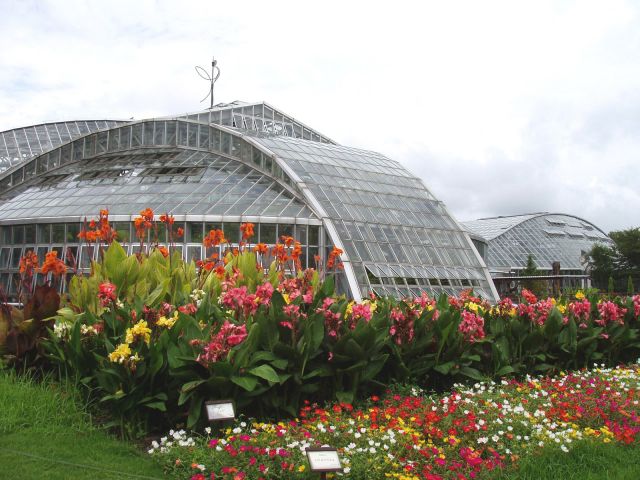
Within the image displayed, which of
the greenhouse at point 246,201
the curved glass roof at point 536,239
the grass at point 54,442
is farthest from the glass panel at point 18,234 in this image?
the curved glass roof at point 536,239

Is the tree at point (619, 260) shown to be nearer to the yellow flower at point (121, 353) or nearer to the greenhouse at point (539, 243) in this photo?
the greenhouse at point (539, 243)

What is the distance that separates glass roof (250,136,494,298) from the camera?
21.2m

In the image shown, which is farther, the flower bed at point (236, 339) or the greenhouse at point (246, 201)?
the greenhouse at point (246, 201)

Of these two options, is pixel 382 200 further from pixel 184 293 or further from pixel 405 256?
pixel 184 293

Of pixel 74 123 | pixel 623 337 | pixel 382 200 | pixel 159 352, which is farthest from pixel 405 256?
pixel 74 123

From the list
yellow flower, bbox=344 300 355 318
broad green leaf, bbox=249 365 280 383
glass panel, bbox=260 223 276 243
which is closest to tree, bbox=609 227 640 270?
glass panel, bbox=260 223 276 243

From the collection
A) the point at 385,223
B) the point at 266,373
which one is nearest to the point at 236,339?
the point at 266,373

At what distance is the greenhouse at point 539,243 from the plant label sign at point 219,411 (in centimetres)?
5517

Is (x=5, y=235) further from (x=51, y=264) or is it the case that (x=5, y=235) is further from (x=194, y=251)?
(x=51, y=264)

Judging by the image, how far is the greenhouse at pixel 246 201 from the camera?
20953mm

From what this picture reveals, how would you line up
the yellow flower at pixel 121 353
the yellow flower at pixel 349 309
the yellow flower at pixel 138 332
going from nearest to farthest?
the yellow flower at pixel 121 353 < the yellow flower at pixel 138 332 < the yellow flower at pixel 349 309

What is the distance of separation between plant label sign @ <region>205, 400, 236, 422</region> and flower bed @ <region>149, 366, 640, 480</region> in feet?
0.57

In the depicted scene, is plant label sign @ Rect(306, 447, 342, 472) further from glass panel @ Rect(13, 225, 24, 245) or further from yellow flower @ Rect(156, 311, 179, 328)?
glass panel @ Rect(13, 225, 24, 245)

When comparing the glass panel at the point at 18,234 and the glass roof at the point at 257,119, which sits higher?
the glass roof at the point at 257,119
